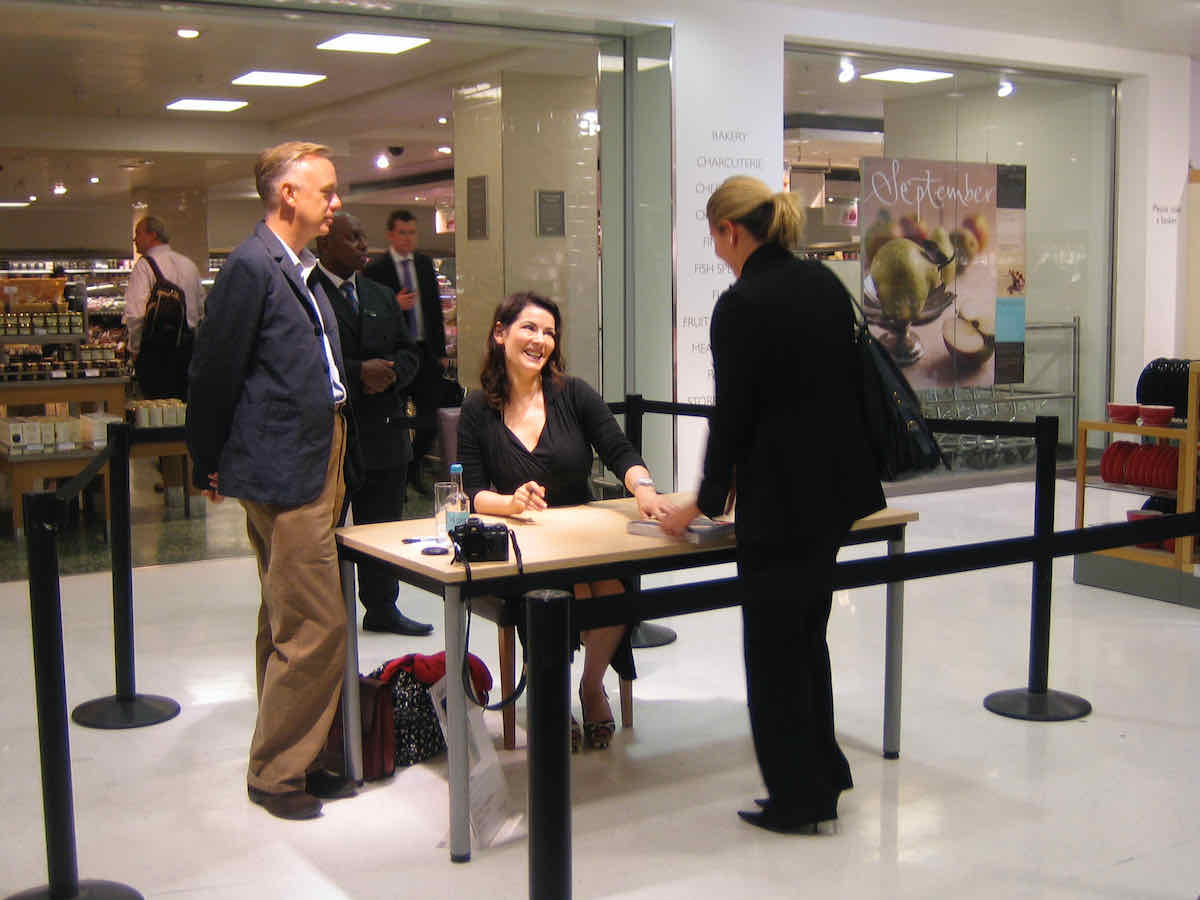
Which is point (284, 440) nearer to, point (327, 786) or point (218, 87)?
point (327, 786)

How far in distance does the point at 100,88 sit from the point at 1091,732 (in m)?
9.31

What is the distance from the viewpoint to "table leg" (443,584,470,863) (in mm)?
2959

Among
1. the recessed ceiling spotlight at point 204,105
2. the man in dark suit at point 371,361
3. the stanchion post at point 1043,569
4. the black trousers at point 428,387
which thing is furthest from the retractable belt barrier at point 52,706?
the recessed ceiling spotlight at point 204,105

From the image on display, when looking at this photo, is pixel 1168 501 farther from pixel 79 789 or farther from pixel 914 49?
pixel 79 789

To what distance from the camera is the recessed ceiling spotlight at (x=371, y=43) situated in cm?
800

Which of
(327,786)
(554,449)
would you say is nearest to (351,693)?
(327,786)

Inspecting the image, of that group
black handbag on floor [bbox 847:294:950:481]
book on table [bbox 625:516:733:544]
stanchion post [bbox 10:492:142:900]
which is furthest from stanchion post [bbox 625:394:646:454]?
stanchion post [bbox 10:492:142:900]

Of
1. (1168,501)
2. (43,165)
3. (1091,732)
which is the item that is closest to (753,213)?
(1091,732)

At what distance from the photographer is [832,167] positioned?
8461 millimetres

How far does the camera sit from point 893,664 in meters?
3.76

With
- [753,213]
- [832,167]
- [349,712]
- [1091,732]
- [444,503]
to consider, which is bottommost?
[1091,732]

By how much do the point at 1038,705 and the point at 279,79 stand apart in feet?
25.4

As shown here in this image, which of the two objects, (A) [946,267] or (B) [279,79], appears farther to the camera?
(B) [279,79]

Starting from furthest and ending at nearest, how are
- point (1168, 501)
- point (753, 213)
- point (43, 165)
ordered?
point (43, 165) < point (1168, 501) < point (753, 213)
